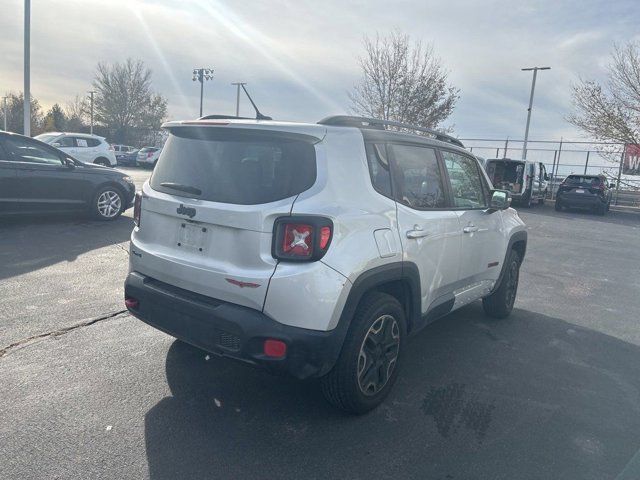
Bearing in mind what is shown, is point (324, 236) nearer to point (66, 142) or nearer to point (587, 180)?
point (66, 142)

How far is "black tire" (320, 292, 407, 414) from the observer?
9.98 feet

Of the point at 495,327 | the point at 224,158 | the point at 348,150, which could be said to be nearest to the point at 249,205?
the point at 224,158

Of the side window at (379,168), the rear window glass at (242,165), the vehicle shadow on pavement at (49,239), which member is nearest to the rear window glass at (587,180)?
the vehicle shadow on pavement at (49,239)

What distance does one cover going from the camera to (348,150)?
3131mm

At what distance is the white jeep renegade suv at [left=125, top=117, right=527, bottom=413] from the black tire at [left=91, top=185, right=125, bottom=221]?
622cm

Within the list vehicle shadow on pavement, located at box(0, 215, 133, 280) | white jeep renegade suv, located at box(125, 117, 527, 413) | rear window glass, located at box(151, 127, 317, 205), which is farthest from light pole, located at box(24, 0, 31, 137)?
white jeep renegade suv, located at box(125, 117, 527, 413)

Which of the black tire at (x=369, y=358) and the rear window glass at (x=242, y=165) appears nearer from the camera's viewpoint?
the rear window glass at (x=242, y=165)

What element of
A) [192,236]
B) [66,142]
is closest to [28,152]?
[192,236]

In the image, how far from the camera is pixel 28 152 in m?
8.42

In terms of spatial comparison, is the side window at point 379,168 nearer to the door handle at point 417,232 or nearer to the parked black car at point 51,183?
the door handle at point 417,232

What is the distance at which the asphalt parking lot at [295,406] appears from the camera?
9.02 ft

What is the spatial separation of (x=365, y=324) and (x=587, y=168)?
93.0 feet

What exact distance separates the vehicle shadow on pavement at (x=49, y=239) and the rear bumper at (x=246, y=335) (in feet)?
12.5

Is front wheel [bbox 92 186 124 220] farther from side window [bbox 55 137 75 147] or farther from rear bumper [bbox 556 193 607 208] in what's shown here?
rear bumper [bbox 556 193 607 208]
